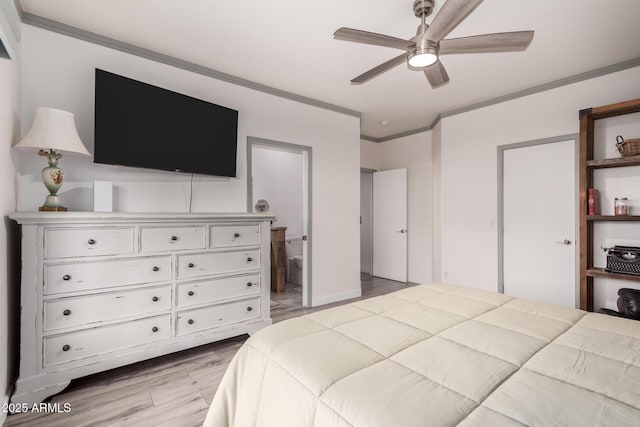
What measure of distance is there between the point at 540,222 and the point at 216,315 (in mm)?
3608

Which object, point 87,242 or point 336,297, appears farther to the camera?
point 336,297

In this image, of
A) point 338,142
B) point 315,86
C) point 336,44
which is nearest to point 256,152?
point 338,142

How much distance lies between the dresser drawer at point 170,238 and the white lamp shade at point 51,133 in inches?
28.6

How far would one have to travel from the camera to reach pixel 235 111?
9.50ft

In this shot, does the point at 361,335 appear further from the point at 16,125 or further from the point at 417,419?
the point at 16,125

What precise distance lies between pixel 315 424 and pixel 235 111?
274 centimetres

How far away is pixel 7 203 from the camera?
5.84ft

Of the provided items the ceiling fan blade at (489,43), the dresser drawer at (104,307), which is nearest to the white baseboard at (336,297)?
the dresser drawer at (104,307)

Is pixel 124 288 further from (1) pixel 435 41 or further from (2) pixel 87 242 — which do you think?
(1) pixel 435 41

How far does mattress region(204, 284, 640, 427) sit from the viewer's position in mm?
814

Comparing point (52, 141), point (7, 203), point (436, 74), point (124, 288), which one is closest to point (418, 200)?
point (436, 74)

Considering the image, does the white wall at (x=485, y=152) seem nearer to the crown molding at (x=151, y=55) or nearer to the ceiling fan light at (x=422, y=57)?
the crown molding at (x=151, y=55)

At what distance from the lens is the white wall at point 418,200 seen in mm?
4715

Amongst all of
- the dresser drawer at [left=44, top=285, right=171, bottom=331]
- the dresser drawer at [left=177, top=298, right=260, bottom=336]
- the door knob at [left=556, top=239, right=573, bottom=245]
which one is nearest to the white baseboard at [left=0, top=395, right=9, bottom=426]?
the dresser drawer at [left=44, top=285, right=171, bottom=331]
